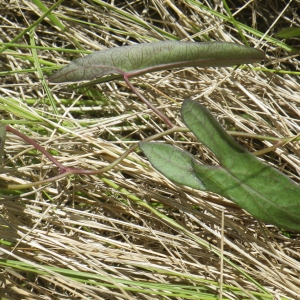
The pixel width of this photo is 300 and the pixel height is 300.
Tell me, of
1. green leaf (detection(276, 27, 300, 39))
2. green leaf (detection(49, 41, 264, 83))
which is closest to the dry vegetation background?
green leaf (detection(276, 27, 300, 39))

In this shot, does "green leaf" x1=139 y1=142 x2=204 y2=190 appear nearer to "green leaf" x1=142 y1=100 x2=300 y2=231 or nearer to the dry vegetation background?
"green leaf" x1=142 y1=100 x2=300 y2=231

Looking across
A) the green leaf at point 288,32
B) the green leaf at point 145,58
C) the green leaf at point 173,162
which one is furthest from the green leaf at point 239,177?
the green leaf at point 288,32

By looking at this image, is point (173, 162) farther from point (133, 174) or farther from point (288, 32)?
point (288, 32)

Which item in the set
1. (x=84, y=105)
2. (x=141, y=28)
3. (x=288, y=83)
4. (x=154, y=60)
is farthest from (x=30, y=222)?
(x=288, y=83)

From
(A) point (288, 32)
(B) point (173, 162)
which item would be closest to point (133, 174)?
(B) point (173, 162)

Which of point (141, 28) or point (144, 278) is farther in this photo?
point (141, 28)

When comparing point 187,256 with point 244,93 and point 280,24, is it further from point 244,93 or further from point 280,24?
point 280,24

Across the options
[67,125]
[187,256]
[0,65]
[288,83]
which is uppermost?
[288,83]
